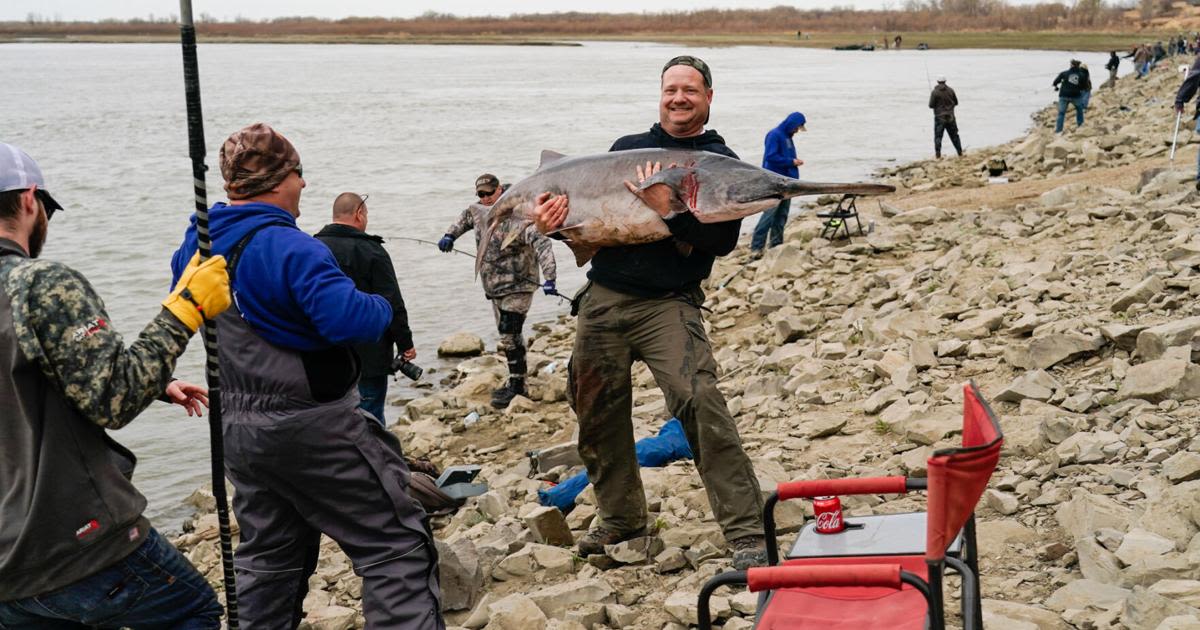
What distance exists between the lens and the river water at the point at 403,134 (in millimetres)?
15391

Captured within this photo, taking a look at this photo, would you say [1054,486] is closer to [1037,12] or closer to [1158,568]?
[1158,568]

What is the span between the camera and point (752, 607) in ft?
14.4

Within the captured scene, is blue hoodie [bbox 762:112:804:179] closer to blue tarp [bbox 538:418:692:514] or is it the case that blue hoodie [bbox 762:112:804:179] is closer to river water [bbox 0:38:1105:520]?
river water [bbox 0:38:1105:520]

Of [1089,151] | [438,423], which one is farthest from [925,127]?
[438,423]

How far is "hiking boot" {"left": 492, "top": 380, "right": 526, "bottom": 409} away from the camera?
1014 cm

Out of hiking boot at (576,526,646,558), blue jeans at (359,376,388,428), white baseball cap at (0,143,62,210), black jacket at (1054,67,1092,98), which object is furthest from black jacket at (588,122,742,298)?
black jacket at (1054,67,1092,98)

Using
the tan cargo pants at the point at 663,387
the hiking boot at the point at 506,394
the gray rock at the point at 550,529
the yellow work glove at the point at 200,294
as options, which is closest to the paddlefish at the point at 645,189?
the tan cargo pants at the point at 663,387

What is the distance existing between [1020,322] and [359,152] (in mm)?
25750

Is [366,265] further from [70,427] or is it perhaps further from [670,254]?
[70,427]

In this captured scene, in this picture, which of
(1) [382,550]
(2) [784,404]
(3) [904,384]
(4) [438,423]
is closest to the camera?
(1) [382,550]

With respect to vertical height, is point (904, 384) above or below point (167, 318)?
below

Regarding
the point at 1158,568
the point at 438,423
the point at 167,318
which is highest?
the point at 167,318

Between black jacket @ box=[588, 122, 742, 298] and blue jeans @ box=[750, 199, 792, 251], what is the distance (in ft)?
35.8

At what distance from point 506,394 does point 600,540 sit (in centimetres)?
492
